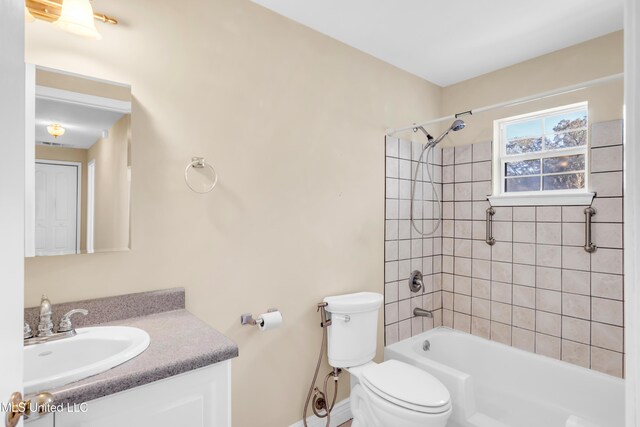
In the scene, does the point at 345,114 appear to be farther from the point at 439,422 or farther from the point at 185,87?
the point at 439,422

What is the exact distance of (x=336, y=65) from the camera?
223 centimetres

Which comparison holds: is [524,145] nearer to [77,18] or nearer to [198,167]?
[198,167]

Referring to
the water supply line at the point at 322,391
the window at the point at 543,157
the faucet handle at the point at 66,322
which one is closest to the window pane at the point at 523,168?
the window at the point at 543,157

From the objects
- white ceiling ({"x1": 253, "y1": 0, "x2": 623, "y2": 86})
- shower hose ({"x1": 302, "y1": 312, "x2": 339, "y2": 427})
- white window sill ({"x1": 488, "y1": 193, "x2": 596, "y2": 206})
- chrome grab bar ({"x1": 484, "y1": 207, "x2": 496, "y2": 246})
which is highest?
white ceiling ({"x1": 253, "y1": 0, "x2": 623, "y2": 86})

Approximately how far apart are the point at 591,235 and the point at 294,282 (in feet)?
6.24

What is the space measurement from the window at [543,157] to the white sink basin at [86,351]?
2.53 metres

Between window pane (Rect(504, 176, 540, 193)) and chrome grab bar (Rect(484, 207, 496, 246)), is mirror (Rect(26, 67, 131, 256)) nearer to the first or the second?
chrome grab bar (Rect(484, 207, 496, 246))

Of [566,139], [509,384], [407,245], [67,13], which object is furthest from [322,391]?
[566,139]

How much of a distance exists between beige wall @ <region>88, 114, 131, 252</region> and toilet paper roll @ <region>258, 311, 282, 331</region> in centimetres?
Answer: 73

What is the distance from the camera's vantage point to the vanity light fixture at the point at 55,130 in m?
1.31

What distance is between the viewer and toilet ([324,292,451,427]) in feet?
5.31

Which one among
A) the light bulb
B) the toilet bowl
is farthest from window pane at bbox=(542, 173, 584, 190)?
the light bulb

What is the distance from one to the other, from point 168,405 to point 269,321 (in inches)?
29.6

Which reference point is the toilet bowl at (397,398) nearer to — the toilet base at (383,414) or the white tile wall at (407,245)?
the toilet base at (383,414)
